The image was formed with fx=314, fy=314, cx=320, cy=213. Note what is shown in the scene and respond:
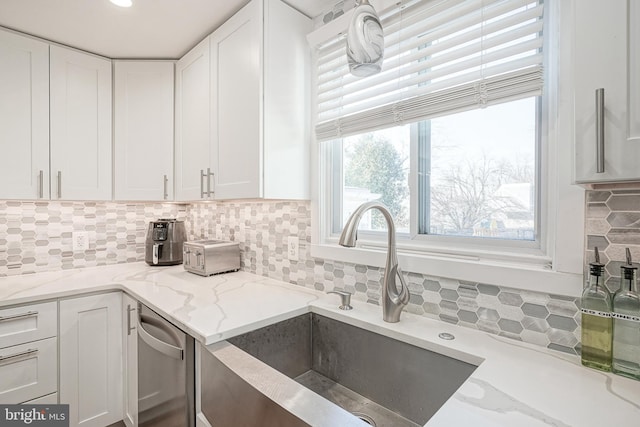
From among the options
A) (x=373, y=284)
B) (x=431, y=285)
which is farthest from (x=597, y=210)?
(x=373, y=284)

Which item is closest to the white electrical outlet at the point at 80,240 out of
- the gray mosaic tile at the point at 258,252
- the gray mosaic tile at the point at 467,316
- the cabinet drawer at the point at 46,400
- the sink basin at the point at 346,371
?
the gray mosaic tile at the point at 258,252

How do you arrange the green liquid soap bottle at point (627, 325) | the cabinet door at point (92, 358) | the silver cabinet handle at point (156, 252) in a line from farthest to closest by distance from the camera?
1. the silver cabinet handle at point (156, 252)
2. the cabinet door at point (92, 358)
3. the green liquid soap bottle at point (627, 325)

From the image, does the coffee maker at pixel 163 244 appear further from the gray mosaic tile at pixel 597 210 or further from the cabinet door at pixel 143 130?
the gray mosaic tile at pixel 597 210

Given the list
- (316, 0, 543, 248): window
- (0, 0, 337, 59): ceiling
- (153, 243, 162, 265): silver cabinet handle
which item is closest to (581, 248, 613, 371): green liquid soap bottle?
(316, 0, 543, 248): window

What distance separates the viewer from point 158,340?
130 cm

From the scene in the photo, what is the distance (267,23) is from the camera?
143 centimetres

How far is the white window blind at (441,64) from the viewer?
38.1 inches

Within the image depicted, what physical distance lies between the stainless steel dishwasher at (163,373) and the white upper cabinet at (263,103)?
2.18 ft

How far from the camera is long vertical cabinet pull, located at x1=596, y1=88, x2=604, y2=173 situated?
2.05 ft

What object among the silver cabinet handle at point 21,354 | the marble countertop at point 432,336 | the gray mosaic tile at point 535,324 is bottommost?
the silver cabinet handle at point 21,354

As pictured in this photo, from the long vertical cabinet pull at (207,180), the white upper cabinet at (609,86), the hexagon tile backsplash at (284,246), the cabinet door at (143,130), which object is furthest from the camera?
the cabinet door at (143,130)

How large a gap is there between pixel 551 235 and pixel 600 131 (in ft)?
1.32

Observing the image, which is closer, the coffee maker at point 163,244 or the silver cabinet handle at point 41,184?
the silver cabinet handle at point 41,184

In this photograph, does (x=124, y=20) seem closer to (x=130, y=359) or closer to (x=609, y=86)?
(x=130, y=359)
